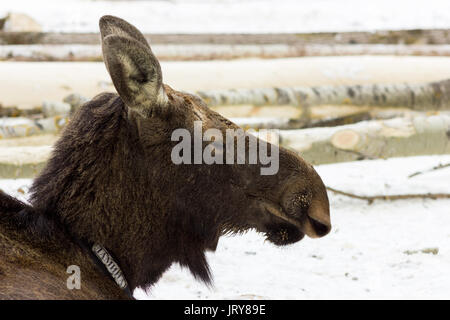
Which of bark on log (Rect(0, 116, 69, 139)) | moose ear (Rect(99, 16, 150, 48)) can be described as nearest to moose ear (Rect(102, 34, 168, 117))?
moose ear (Rect(99, 16, 150, 48))

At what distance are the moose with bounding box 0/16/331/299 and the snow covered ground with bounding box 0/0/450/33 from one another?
7063mm

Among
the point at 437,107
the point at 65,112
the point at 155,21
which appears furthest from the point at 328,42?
the point at 65,112

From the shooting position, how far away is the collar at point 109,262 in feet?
10.4

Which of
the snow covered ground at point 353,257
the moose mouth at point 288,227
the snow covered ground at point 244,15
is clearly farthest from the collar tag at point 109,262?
the snow covered ground at point 244,15

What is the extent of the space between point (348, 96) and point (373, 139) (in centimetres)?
62

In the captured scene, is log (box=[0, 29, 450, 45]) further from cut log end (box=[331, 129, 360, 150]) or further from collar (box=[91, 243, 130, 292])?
collar (box=[91, 243, 130, 292])

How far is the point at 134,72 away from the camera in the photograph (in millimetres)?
2938

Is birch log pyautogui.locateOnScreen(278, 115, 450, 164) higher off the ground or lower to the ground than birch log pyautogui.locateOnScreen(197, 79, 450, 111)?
lower

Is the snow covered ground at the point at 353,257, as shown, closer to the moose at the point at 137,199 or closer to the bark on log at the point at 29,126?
the bark on log at the point at 29,126

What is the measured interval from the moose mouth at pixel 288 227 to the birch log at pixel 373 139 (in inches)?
134

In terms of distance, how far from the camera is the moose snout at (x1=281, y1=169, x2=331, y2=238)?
3283 mm

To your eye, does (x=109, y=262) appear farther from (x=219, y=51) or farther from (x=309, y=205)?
(x=219, y=51)

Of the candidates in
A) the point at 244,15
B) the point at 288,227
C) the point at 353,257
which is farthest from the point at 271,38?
A: the point at 288,227

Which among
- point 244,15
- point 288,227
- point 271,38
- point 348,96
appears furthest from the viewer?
point 244,15
